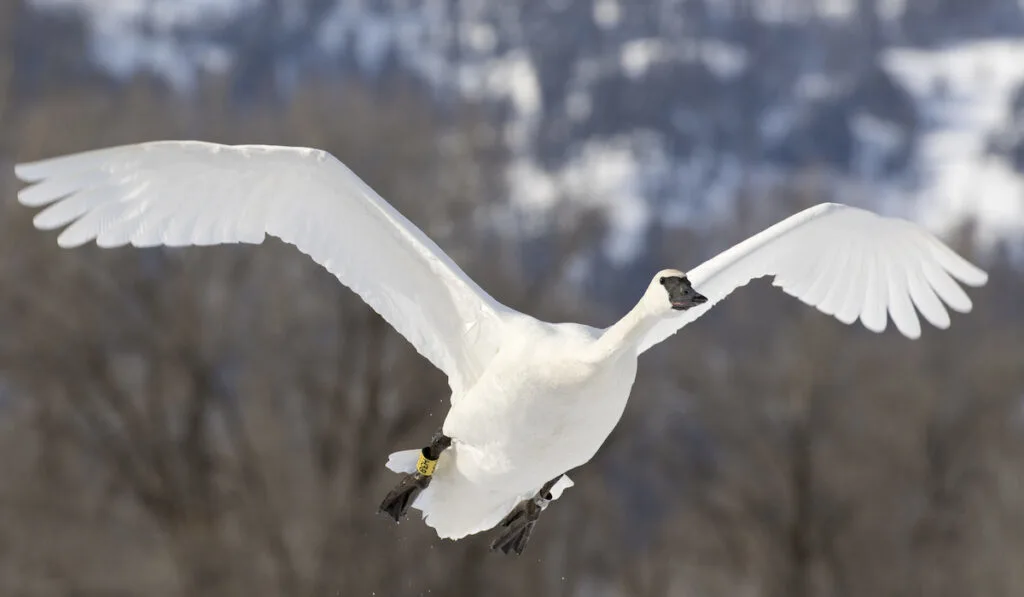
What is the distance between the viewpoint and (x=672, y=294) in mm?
6684

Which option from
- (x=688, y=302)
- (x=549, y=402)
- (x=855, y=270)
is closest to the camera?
(x=688, y=302)

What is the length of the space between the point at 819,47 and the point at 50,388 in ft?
195

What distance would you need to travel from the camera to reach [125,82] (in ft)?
81.3

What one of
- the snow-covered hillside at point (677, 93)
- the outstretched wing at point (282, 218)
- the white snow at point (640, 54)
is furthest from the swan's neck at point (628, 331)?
the white snow at point (640, 54)

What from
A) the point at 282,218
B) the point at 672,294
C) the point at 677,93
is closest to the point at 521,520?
the point at 282,218

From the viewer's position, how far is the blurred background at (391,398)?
70.8 feet

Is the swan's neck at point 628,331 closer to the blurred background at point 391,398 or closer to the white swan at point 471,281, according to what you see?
the white swan at point 471,281

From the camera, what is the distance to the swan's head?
6.66 metres

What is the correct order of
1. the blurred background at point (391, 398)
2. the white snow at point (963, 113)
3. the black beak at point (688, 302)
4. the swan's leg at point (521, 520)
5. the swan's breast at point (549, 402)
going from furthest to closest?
the white snow at point (963, 113), the blurred background at point (391, 398), the swan's leg at point (521, 520), the swan's breast at point (549, 402), the black beak at point (688, 302)

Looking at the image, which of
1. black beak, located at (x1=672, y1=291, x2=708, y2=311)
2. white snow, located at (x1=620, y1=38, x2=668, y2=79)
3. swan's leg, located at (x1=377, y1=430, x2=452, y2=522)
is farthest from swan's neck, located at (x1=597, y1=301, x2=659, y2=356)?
white snow, located at (x1=620, y1=38, x2=668, y2=79)

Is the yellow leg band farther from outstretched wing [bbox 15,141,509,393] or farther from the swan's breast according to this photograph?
the swan's breast

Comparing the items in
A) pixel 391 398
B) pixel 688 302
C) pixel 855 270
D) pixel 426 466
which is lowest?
pixel 426 466

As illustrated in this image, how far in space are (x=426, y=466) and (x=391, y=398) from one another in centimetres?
1433

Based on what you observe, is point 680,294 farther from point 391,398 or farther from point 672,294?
point 391,398
